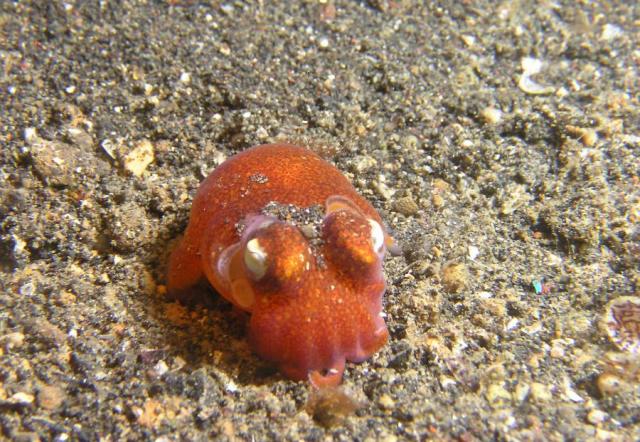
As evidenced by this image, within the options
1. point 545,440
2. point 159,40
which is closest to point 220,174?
point 159,40

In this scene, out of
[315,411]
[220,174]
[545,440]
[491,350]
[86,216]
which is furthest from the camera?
[86,216]

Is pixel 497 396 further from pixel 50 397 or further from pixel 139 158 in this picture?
pixel 139 158

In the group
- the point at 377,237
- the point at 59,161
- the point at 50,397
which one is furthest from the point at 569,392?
the point at 59,161

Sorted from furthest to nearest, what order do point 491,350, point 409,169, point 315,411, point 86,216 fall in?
point 409,169 → point 86,216 → point 491,350 → point 315,411

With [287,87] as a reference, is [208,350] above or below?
below

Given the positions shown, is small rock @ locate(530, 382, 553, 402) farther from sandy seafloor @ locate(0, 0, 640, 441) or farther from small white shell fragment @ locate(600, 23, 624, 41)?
small white shell fragment @ locate(600, 23, 624, 41)

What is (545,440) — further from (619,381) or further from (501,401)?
(619,381)

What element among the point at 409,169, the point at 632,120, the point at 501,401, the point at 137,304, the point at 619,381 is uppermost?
the point at 632,120

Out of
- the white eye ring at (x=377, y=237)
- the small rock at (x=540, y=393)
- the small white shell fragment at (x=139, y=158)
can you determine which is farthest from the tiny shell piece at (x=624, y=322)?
the small white shell fragment at (x=139, y=158)
